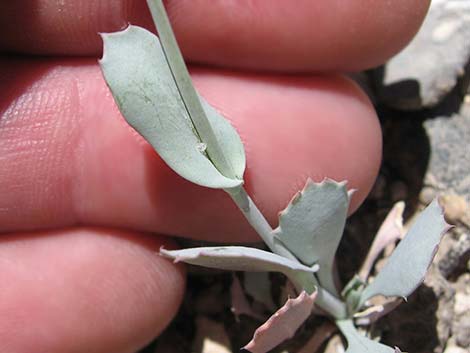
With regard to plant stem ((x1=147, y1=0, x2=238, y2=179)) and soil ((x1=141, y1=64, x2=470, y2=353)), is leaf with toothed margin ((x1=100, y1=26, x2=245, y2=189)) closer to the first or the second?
plant stem ((x1=147, y1=0, x2=238, y2=179))

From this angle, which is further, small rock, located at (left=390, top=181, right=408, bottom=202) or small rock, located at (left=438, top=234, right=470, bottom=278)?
small rock, located at (left=390, top=181, right=408, bottom=202)

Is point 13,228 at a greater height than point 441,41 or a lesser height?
lesser

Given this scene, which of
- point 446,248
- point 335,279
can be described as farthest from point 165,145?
point 446,248

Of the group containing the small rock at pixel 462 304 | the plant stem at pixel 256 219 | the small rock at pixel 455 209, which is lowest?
the small rock at pixel 462 304

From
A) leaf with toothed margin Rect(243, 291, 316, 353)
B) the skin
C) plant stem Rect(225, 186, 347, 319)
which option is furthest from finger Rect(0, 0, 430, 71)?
leaf with toothed margin Rect(243, 291, 316, 353)

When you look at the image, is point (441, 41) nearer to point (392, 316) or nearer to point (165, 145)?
point (392, 316)

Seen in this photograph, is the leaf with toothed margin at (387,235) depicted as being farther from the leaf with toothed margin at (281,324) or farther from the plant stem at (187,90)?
the plant stem at (187,90)

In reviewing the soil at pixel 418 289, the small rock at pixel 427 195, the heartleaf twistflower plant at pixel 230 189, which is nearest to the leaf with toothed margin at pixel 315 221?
the heartleaf twistflower plant at pixel 230 189
